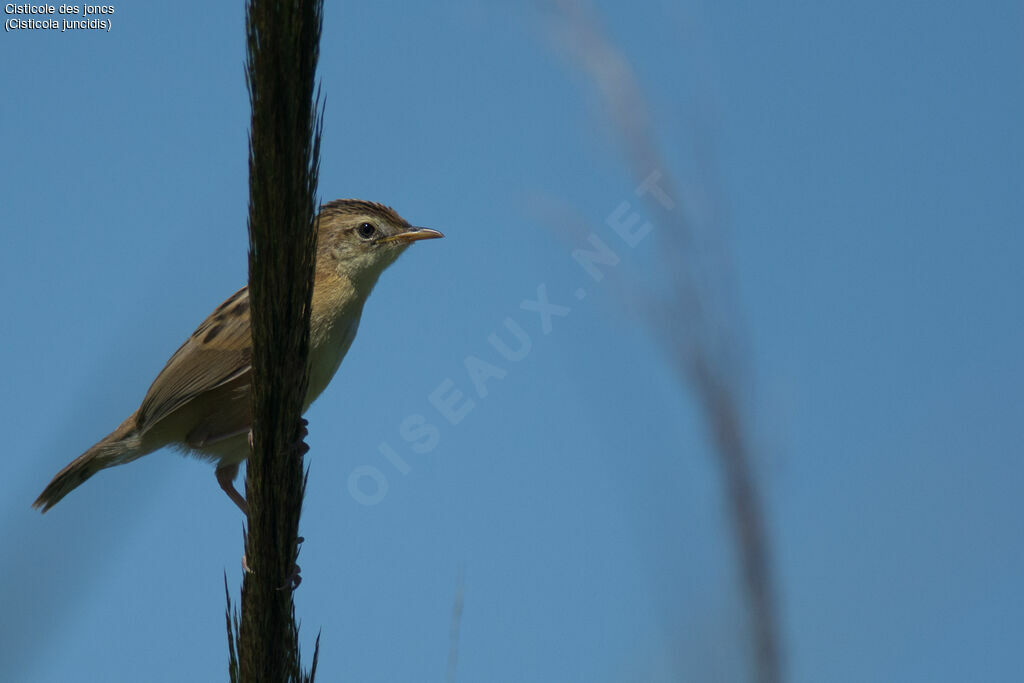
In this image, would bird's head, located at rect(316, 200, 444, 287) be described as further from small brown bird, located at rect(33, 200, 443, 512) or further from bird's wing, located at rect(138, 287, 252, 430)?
bird's wing, located at rect(138, 287, 252, 430)

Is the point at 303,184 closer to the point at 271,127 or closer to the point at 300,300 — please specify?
the point at 271,127

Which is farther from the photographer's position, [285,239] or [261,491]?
[261,491]

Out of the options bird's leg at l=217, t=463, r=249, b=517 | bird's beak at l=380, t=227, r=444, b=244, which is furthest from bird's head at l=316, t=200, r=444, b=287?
bird's leg at l=217, t=463, r=249, b=517

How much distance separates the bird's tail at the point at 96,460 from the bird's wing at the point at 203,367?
0.54 ft

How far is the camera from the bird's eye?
17.1 ft

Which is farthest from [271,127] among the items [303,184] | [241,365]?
[241,365]

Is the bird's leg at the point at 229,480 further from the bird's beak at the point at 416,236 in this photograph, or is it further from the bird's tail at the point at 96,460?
the bird's beak at the point at 416,236

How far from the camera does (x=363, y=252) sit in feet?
16.8

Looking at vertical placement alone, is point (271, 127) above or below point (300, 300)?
above

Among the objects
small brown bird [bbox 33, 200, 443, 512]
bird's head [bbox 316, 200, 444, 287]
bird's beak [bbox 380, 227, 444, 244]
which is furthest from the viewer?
bird's beak [bbox 380, 227, 444, 244]

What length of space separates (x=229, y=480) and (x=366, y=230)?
1.54 meters

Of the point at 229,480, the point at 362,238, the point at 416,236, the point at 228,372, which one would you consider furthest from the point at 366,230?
the point at 229,480

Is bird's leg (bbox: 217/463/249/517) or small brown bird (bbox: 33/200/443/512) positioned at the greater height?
small brown bird (bbox: 33/200/443/512)

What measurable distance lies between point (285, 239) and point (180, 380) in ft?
8.45
